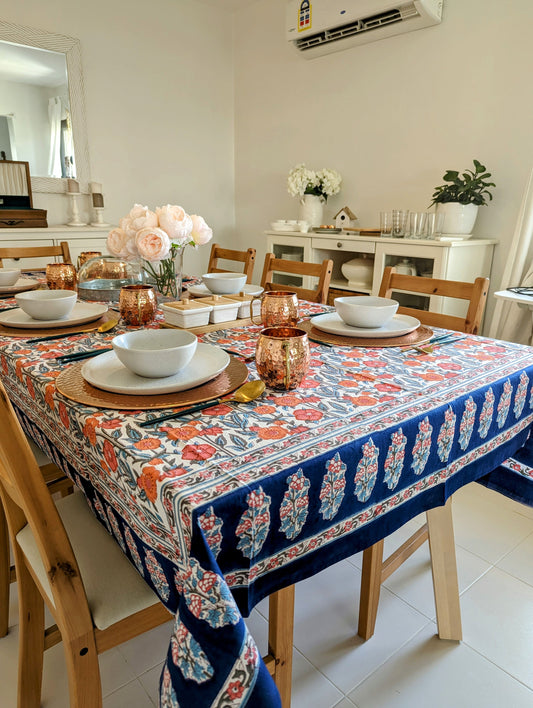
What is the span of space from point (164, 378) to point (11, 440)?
27 centimetres

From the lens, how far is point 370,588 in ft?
4.08

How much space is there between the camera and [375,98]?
10.2 ft

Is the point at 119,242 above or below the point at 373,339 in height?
above

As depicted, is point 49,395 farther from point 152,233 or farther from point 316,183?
point 316,183

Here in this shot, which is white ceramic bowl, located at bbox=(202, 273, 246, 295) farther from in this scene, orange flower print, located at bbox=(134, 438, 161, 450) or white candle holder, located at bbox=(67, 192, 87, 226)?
white candle holder, located at bbox=(67, 192, 87, 226)

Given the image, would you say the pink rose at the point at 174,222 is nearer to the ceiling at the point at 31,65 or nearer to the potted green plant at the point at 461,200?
the potted green plant at the point at 461,200

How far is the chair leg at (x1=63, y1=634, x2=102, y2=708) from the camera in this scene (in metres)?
0.80

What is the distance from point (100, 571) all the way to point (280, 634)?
1.12 ft

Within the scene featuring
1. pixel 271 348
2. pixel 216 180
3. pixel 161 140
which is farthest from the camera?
pixel 216 180

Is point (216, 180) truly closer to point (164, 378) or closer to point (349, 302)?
point (349, 302)

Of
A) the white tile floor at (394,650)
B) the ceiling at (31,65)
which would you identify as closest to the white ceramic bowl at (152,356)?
the white tile floor at (394,650)

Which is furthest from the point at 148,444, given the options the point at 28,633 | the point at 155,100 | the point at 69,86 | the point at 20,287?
the point at 155,100

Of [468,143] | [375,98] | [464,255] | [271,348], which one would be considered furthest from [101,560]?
[375,98]

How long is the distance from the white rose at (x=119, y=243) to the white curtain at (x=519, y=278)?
6.15 ft
